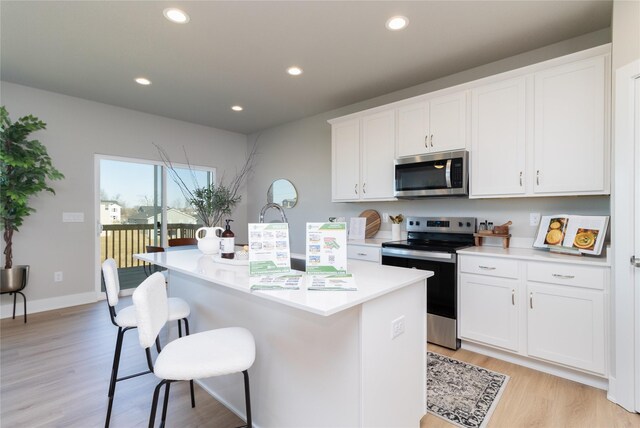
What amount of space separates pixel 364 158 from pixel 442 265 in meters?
1.56

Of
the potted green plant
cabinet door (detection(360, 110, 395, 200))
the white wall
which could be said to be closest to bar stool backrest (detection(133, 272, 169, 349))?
cabinet door (detection(360, 110, 395, 200))

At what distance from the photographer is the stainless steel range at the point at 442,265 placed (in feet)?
9.04

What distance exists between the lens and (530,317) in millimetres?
2379

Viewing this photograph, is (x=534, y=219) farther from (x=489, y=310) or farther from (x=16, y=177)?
(x=16, y=177)

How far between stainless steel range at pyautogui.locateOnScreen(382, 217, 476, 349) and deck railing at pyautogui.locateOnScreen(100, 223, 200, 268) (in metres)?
3.68

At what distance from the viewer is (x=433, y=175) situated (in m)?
3.08

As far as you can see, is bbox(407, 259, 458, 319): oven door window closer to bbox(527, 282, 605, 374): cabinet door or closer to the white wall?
bbox(527, 282, 605, 374): cabinet door

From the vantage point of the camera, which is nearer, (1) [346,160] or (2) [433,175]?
(2) [433,175]

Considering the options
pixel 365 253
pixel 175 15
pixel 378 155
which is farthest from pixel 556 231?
pixel 175 15

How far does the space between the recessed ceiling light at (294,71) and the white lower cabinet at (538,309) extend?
2.43 meters

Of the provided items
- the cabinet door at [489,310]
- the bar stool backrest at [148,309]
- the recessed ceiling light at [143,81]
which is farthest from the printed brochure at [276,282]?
the recessed ceiling light at [143,81]

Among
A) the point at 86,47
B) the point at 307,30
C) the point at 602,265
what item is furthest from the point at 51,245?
the point at 602,265

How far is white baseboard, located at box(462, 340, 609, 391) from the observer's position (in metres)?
2.18

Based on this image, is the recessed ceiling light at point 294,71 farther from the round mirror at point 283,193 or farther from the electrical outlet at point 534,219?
the electrical outlet at point 534,219
